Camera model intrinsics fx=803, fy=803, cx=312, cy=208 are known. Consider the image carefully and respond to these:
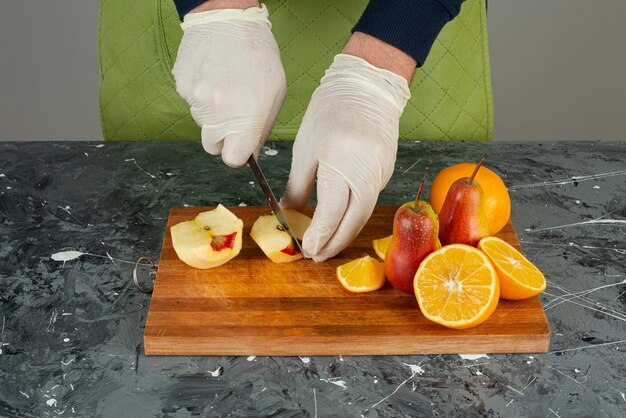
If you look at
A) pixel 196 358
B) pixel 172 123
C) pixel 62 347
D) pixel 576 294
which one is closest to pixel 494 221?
pixel 576 294

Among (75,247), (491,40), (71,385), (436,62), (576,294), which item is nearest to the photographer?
(71,385)

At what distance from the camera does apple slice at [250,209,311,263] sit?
51.3 inches

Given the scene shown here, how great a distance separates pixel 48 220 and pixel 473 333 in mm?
817

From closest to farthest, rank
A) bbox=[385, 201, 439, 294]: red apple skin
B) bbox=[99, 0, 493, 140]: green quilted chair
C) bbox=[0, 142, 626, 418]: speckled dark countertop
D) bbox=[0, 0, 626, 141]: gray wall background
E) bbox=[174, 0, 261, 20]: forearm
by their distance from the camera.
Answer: bbox=[0, 142, 626, 418]: speckled dark countertop
bbox=[385, 201, 439, 294]: red apple skin
bbox=[174, 0, 261, 20]: forearm
bbox=[99, 0, 493, 140]: green quilted chair
bbox=[0, 0, 626, 141]: gray wall background

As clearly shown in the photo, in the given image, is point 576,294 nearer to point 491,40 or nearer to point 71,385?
point 71,385

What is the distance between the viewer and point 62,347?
117 centimetres

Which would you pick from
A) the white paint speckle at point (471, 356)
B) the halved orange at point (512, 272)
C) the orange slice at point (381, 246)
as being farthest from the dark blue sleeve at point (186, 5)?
the white paint speckle at point (471, 356)

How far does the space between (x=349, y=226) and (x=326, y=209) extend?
2.0 inches

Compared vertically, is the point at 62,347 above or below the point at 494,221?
below

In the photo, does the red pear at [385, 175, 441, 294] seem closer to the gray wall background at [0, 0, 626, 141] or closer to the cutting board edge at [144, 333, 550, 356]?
the cutting board edge at [144, 333, 550, 356]

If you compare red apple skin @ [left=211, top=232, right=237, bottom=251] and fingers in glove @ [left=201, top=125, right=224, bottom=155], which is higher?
fingers in glove @ [left=201, top=125, right=224, bottom=155]

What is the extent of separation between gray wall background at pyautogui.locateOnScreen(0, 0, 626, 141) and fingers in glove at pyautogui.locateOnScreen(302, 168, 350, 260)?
176 centimetres

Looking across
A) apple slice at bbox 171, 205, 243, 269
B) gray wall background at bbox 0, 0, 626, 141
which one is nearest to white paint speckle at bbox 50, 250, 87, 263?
apple slice at bbox 171, 205, 243, 269

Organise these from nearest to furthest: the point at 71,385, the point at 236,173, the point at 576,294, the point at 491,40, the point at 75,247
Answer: the point at 71,385 → the point at 576,294 → the point at 75,247 → the point at 236,173 → the point at 491,40
